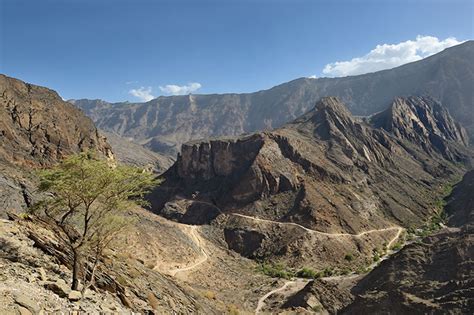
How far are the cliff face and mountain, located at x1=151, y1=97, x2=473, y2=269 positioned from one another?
25.7 meters

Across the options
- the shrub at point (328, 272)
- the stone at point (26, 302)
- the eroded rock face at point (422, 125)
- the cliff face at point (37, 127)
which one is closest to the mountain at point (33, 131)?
the cliff face at point (37, 127)

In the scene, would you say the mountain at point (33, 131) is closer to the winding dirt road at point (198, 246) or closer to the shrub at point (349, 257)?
the winding dirt road at point (198, 246)

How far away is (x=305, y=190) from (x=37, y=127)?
4732cm

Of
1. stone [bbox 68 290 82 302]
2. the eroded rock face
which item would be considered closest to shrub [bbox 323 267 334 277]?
stone [bbox 68 290 82 302]

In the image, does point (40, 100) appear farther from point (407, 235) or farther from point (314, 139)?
point (407, 235)

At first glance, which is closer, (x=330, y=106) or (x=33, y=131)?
(x=33, y=131)

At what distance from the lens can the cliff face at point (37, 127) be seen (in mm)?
51125

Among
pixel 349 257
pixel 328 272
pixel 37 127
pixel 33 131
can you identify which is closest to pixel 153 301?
pixel 328 272

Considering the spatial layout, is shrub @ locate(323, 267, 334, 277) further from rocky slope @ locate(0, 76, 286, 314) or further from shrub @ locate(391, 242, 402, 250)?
shrub @ locate(391, 242, 402, 250)

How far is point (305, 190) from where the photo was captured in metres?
72.8

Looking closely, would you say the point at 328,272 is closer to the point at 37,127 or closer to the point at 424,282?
the point at 424,282

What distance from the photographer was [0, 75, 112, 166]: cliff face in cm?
5112

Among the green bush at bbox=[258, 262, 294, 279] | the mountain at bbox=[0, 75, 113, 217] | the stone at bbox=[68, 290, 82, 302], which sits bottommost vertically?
the green bush at bbox=[258, 262, 294, 279]

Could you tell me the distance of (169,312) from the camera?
77.6 ft
